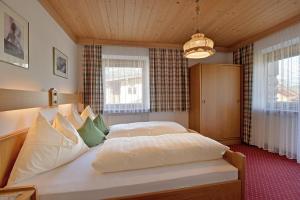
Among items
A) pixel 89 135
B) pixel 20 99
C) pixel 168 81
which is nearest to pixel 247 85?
pixel 168 81

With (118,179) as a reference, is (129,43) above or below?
above

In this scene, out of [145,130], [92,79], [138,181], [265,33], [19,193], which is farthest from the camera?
[92,79]

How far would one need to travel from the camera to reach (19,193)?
3.52 ft

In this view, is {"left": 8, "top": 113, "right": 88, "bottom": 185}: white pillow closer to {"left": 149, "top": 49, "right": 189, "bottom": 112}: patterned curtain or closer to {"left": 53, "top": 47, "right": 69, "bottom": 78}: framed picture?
{"left": 53, "top": 47, "right": 69, "bottom": 78}: framed picture

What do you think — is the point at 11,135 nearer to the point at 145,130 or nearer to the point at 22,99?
the point at 22,99

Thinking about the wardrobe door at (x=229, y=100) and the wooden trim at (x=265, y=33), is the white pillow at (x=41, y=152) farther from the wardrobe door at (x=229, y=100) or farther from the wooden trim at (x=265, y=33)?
the wooden trim at (x=265, y=33)

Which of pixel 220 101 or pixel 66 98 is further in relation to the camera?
pixel 220 101

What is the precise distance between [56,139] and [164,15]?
7.37 ft

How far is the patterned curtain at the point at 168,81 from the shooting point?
3.98m

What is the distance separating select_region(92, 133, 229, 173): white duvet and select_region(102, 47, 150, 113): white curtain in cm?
231

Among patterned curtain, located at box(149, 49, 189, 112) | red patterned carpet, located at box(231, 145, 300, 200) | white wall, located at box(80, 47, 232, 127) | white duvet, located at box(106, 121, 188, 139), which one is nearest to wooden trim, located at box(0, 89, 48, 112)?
white duvet, located at box(106, 121, 188, 139)

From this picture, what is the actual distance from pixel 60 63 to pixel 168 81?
7.44 feet

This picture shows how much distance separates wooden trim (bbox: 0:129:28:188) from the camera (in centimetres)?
129

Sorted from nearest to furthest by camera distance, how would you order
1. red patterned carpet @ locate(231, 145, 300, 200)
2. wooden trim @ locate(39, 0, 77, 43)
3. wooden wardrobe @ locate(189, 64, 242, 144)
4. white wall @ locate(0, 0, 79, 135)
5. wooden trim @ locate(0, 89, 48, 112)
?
wooden trim @ locate(0, 89, 48, 112)
white wall @ locate(0, 0, 79, 135)
red patterned carpet @ locate(231, 145, 300, 200)
wooden trim @ locate(39, 0, 77, 43)
wooden wardrobe @ locate(189, 64, 242, 144)
